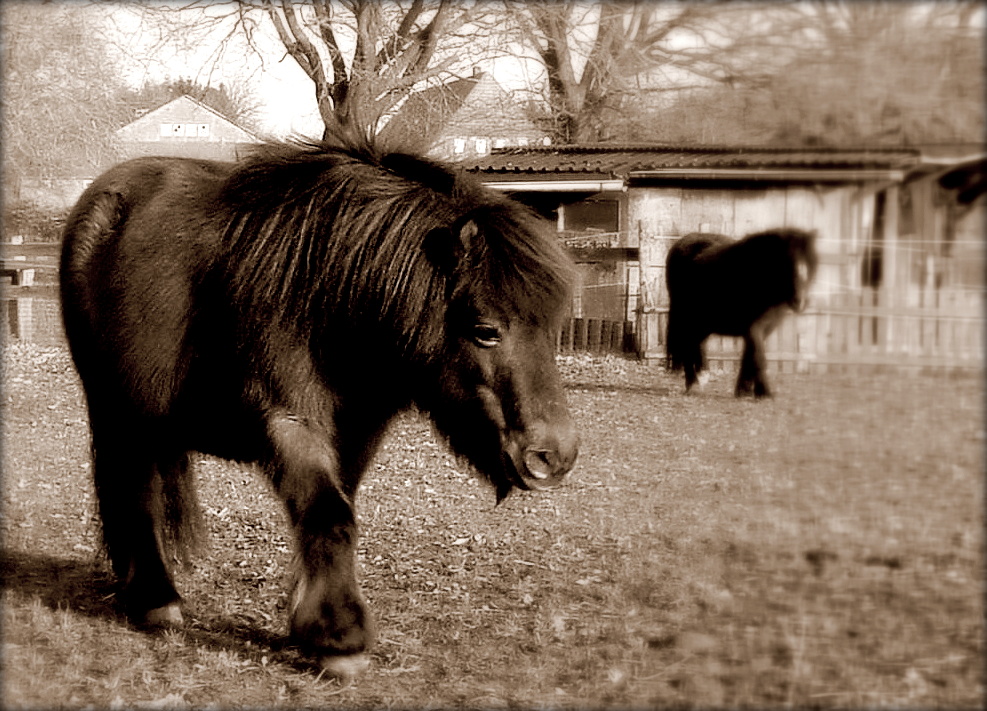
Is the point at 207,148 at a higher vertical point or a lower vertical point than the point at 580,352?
higher

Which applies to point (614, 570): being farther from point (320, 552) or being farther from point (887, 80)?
point (887, 80)

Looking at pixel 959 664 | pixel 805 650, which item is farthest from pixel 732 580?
pixel 959 664

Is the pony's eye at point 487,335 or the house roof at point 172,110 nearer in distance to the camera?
the pony's eye at point 487,335

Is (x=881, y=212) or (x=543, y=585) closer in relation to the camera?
(x=881, y=212)

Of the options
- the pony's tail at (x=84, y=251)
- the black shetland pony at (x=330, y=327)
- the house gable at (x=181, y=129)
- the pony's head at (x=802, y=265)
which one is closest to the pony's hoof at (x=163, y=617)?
the black shetland pony at (x=330, y=327)

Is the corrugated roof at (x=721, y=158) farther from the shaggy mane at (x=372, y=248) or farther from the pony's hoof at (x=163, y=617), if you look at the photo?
the pony's hoof at (x=163, y=617)

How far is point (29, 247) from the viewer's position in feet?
39.2

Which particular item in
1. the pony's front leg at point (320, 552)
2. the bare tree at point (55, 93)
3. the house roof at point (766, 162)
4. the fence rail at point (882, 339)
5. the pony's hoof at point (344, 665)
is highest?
the bare tree at point (55, 93)

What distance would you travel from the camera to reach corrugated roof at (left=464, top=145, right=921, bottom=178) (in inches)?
44.0

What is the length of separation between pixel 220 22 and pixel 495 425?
2.73 metres

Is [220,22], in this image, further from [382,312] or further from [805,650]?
[805,650]

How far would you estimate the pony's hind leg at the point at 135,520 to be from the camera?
386cm

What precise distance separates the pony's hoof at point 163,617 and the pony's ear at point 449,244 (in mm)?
2030

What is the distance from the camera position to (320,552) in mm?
3000
